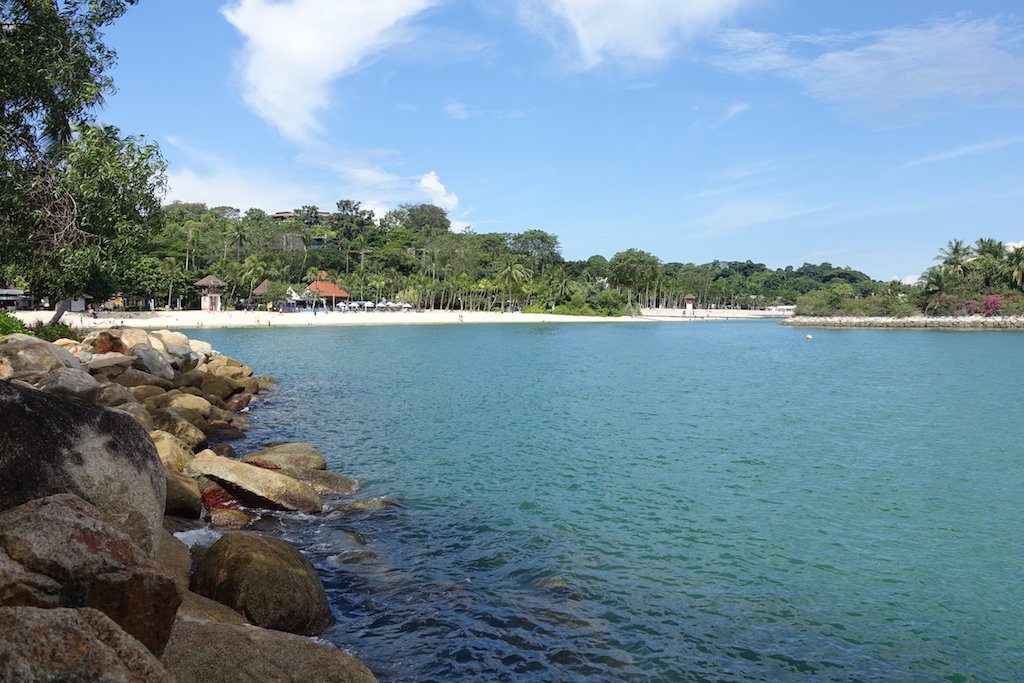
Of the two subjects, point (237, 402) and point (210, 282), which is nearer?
point (237, 402)

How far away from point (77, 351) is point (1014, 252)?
11840 centimetres

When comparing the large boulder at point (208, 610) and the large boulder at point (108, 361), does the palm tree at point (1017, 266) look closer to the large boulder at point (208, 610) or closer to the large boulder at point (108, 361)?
the large boulder at point (108, 361)

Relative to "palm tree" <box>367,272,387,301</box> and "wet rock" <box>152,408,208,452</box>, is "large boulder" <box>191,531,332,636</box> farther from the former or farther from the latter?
"palm tree" <box>367,272,387,301</box>

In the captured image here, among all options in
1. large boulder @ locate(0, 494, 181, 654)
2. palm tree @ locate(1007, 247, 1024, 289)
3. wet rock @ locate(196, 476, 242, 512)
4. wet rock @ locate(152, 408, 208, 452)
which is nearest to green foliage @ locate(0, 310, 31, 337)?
wet rock @ locate(152, 408, 208, 452)

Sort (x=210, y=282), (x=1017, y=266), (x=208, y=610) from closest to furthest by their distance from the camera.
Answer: (x=208, y=610) < (x=210, y=282) < (x=1017, y=266)

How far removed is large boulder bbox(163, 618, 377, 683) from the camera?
17.2 feet

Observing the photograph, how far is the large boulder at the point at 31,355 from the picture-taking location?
18031 mm

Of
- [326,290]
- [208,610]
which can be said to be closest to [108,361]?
[208,610]

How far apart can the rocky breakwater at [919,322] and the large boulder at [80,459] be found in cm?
10947

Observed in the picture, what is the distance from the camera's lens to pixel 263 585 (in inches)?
309

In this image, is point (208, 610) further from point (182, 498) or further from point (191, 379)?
point (191, 379)

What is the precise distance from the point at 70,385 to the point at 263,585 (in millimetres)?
8848

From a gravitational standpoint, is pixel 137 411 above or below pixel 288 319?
below

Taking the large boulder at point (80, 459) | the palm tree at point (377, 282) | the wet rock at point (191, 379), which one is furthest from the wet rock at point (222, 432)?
the palm tree at point (377, 282)
